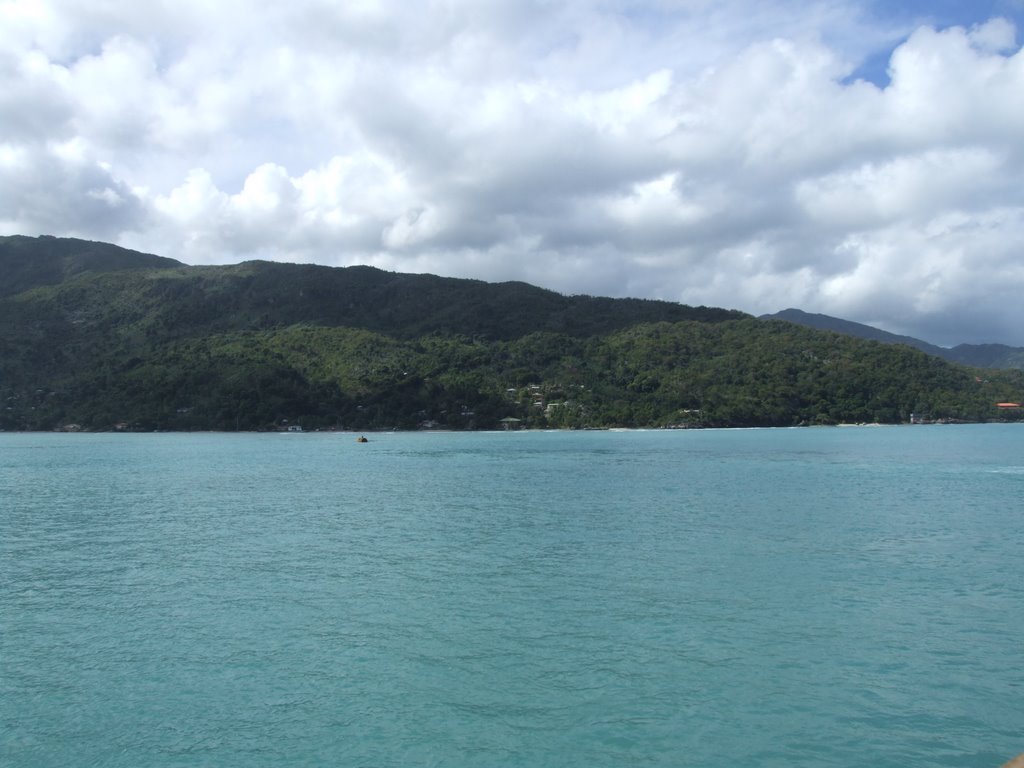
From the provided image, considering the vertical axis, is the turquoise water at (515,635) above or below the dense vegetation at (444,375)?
below

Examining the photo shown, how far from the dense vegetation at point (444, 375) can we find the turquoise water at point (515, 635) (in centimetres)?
10472

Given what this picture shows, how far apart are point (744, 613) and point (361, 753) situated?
9058 millimetres

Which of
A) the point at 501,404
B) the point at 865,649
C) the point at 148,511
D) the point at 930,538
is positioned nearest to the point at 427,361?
the point at 501,404

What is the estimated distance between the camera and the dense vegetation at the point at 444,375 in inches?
5423

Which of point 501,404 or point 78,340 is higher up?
point 78,340

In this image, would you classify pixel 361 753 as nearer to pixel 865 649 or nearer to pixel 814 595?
pixel 865 649

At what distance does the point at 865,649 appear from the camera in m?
14.2

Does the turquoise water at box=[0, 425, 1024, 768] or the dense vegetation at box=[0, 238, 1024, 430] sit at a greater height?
the dense vegetation at box=[0, 238, 1024, 430]

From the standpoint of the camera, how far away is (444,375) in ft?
504

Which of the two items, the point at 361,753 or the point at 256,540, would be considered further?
the point at 256,540

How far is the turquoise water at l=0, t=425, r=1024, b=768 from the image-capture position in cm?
1078

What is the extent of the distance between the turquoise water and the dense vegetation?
4123 inches

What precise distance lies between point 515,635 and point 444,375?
457 feet

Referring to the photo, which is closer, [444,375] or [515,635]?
[515,635]
